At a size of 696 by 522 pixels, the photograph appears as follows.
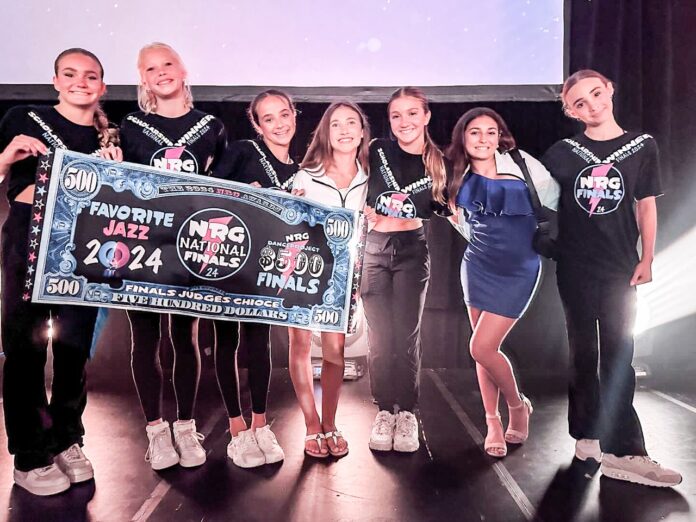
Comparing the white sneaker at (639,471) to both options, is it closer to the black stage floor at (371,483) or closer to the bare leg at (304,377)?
the black stage floor at (371,483)

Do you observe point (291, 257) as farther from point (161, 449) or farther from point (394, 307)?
point (161, 449)

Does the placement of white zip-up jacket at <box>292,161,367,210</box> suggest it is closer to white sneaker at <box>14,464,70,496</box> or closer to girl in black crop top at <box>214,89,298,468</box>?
girl in black crop top at <box>214,89,298,468</box>

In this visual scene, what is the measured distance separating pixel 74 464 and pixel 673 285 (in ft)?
11.6

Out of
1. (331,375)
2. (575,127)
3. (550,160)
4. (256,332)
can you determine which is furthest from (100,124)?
(575,127)

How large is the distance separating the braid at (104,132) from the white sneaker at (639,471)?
235 cm

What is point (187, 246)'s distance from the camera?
2.27 metres

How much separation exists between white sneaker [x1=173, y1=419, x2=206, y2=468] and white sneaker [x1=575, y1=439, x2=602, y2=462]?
159 centimetres

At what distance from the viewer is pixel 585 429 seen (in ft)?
7.71

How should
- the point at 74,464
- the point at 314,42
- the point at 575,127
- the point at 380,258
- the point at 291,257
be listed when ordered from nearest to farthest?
the point at 74,464, the point at 291,257, the point at 380,258, the point at 314,42, the point at 575,127

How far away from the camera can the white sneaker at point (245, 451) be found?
2.28 m

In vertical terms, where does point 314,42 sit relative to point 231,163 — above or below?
above

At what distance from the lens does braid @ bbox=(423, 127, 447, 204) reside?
8.26 feet

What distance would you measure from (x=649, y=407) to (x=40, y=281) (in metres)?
3.09

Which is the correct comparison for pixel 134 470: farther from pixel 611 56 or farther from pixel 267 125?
pixel 611 56
